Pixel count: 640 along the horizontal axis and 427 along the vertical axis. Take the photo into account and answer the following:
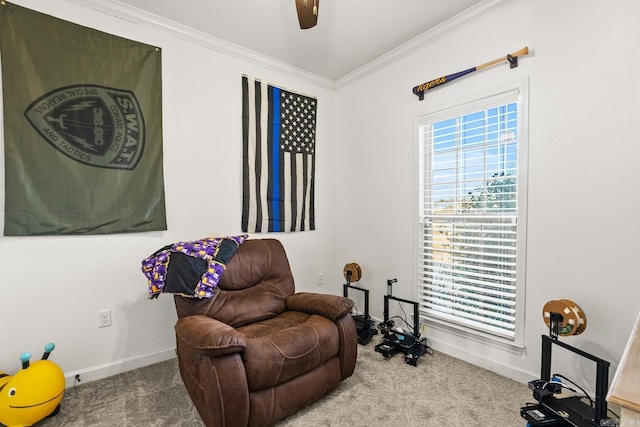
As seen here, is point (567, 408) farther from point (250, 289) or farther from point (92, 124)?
point (92, 124)

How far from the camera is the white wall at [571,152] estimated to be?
181 cm

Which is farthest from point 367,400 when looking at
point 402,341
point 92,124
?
point 92,124

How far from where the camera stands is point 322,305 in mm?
2229

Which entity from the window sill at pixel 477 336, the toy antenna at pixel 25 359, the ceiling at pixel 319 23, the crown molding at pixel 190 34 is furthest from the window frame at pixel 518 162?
the toy antenna at pixel 25 359

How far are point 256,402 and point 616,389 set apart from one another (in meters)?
1.50

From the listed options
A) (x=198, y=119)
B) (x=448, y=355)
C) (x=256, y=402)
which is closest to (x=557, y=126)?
(x=448, y=355)

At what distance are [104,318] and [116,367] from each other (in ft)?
1.26

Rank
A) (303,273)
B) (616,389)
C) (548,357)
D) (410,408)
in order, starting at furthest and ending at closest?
1. (303,273)
2. (410,408)
3. (548,357)
4. (616,389)

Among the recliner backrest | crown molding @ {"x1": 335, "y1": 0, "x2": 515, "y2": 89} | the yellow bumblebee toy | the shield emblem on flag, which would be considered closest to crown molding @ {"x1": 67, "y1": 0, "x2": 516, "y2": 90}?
crown molding @ {"x1": 335, "y1": 0, "x2": 515, "y2": 89}

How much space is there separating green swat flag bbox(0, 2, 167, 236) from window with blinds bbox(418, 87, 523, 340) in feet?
7.53

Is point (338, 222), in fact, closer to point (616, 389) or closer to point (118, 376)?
point (118, 376)

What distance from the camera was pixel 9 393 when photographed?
5.56 ft

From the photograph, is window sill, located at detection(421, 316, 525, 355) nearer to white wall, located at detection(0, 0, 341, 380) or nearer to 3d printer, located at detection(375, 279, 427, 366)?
3d printer, located at detection(375, 279, 427, 366)

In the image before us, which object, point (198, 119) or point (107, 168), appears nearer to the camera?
point (107, 168)
